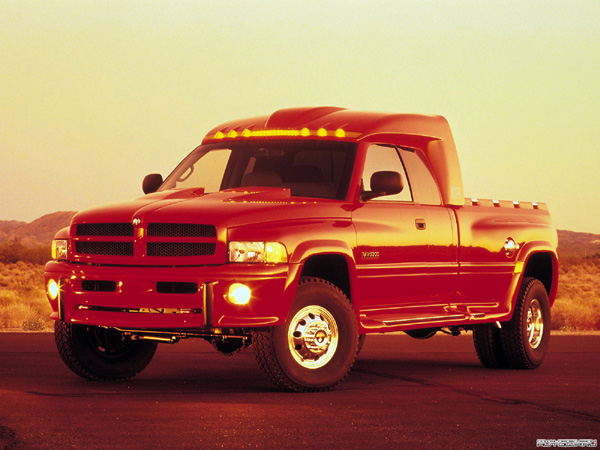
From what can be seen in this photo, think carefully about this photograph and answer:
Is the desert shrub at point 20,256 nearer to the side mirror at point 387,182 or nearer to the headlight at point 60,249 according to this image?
the headlight at point 60,249

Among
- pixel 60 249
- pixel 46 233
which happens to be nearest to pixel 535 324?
pixel 60 249

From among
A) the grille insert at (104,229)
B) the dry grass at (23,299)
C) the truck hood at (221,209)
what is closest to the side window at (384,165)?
the truck hood at (221,209)

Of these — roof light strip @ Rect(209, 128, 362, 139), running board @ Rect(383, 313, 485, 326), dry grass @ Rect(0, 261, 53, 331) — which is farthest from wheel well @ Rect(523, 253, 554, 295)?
dry grass @ Rect(0, 261, 53, 331)

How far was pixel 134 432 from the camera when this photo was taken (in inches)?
319

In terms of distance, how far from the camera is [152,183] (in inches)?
484

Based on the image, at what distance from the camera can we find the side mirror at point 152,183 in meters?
12.3

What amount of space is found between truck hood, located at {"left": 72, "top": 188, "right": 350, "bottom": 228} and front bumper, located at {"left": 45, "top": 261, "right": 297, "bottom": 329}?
422 mm

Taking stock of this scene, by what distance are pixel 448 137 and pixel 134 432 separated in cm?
604

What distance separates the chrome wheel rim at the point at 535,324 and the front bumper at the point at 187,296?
16.2 ft

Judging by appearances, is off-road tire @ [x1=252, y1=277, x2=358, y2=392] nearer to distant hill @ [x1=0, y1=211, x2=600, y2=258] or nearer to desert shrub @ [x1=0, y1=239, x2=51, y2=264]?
desert shrub @ [x1=0, y1=239, x2=51, y2=264]

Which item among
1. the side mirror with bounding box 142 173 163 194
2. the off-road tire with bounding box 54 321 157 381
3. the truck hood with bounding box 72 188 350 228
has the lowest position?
the off-road tire with bounding box 54 321 157 381

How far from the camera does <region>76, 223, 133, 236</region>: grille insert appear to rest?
10469 mm

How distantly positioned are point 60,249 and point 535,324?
6.10 meters

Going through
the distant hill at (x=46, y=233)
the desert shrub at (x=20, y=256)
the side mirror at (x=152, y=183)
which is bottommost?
the distant hill at (x=46, y=233)
